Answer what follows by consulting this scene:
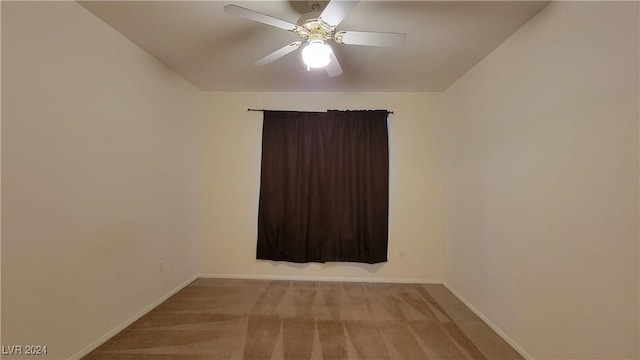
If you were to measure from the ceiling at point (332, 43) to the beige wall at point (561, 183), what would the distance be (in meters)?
0.29

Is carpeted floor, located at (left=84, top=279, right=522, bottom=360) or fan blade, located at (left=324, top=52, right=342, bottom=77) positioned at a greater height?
fan blade, located at (left=324, top=52, right=342, bottom=77)

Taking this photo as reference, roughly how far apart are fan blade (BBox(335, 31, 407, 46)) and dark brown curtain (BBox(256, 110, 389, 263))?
1690 mm

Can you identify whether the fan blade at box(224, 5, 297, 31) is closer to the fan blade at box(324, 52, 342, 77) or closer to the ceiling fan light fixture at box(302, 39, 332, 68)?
the ceiling fan light fixture at box(302, 39, 332, 68)

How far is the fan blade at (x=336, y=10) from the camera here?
130cm

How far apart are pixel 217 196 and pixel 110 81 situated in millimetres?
1791

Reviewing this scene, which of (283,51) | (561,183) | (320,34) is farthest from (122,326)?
(561,183)

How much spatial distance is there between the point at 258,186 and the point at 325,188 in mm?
928

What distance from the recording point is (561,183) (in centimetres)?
159

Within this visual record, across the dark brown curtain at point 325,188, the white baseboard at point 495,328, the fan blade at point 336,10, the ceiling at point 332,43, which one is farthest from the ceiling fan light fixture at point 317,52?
the white baseboard at point 495,328

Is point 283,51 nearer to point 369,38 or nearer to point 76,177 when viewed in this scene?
point 369,38

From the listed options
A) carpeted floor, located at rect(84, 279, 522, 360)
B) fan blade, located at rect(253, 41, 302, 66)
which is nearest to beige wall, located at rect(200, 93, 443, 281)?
carpeted floor, located at rect(84, 279, 522, 360)

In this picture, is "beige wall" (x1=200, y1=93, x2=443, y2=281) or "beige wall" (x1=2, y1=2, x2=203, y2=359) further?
"beige wall" (x1=200, y1=93, x2=443, y2=281)

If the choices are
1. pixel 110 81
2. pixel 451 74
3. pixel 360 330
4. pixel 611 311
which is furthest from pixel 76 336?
pixel 451 74

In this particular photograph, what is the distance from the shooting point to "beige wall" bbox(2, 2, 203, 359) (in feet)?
4.68
